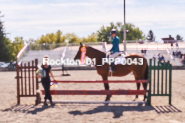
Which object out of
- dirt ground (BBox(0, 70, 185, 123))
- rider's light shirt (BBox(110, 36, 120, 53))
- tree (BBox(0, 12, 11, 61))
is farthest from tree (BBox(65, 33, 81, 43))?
dirt ground (BBox(0, 70, 185, 123))

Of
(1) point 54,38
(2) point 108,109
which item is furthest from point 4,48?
(2) point 108,109

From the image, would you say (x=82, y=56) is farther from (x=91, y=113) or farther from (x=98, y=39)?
(x=98, y=39)

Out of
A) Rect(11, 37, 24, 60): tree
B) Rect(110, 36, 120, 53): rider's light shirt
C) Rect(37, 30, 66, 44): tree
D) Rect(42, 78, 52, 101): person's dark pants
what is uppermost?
Rect(37, 30, 66, 44): tree

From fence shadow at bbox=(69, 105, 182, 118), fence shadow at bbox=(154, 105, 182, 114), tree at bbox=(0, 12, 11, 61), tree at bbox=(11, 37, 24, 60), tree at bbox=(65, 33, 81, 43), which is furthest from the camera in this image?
tree at bbox=(65, 33, 81, 43)

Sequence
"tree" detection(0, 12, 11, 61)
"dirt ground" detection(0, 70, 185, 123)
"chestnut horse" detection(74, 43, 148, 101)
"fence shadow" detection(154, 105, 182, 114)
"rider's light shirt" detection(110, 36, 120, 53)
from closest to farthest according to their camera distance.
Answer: "dirt ground" detection(0, 70, 185, 123)
"fence shadow" detection(154, 105, 182, 114)
"rider's light shirt" detection(110, 36, 120, 53)
"chestnut horse" detection(74, 43, 148, 101)
"tree" detection(0, 12, 11, 61)

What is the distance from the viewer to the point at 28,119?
787cm

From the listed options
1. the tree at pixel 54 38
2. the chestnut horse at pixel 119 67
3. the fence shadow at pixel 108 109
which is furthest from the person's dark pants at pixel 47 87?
the tree at pixel 54 38

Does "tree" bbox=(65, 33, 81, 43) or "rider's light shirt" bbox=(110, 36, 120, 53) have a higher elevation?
"tree" bbox=(65, 33, 81, 43)

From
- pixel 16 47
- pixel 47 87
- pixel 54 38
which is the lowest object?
pixel 47 87

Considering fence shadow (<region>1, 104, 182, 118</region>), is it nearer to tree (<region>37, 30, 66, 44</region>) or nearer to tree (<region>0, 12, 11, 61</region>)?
tree (<region>0, 12, 11, 61</region>)

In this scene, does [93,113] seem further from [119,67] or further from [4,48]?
[4,48]

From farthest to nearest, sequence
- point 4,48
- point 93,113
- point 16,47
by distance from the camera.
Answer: point 16,47, point 4,48, point 93,113

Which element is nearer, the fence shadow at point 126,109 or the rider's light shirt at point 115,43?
the fence shadow at point 126,109

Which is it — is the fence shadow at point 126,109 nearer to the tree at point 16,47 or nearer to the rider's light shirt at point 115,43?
the rider's light shirt at point 115,43
